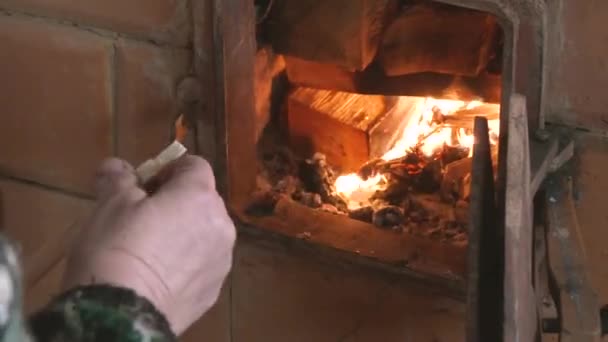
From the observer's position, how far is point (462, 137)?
4.88ft

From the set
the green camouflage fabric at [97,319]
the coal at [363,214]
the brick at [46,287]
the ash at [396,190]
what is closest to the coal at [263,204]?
the ash at [396,190]

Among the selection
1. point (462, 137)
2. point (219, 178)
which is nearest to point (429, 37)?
point (462, 137)

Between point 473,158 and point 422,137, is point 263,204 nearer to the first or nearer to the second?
point 422,137

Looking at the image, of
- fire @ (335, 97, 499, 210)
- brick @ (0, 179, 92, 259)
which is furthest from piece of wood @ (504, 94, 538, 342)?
brick @ (0, 179, 92, 259)

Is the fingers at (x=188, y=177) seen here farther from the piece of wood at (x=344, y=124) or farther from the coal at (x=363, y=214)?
the piece of wood at (x=344, y=124)

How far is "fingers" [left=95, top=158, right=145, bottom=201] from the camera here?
946 mm

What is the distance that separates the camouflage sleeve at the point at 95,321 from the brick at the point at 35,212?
2.35ft

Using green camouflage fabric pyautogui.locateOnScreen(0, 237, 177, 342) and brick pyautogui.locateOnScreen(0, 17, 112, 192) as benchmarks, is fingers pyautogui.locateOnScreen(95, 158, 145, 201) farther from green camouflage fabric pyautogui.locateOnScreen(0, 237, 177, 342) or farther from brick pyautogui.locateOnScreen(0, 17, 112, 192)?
brick pyautogui.locateOnScreen(0, 17, 112, 192)

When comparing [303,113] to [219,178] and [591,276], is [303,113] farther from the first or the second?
[591,276]

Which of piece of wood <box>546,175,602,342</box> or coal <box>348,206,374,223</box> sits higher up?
Answer: piece of wood <box>546,175,602,342</box>

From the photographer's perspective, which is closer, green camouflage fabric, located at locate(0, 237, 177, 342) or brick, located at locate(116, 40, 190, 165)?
green camouflage fabric, located at locate(0, 237, 177, 342)

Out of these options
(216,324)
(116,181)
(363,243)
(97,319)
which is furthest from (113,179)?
(216,324)

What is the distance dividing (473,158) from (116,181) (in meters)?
0.33

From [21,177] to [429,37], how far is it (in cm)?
64
